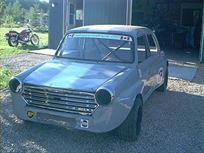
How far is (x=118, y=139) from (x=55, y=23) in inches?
472

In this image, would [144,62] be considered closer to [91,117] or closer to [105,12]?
[91,117]

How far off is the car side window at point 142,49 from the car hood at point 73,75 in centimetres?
61

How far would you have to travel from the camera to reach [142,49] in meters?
6.59

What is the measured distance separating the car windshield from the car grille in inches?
49.0

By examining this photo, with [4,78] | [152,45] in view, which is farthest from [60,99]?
[4,78]

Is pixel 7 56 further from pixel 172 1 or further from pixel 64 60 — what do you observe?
pixel 172 1

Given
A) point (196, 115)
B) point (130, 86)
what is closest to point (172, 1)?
point (196, 115)

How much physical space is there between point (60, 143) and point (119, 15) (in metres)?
10.7

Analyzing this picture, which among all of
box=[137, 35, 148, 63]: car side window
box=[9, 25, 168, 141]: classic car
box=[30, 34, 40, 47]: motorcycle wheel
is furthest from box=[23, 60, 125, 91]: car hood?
box=[30, 34, 40, 47]: motorcycle wheel

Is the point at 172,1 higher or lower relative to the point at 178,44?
higher

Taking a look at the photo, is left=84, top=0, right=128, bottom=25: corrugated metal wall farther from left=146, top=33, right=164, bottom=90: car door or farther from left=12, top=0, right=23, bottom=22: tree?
left=12, top=0, right=23, bottom=22: tree

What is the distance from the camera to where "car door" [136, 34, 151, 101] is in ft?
20.3

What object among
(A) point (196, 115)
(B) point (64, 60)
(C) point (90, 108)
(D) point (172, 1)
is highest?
(D) point (172, 1)

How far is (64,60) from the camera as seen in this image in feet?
20.6
